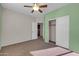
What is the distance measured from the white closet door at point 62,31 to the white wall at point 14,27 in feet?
3.37

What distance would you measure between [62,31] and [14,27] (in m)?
1.66

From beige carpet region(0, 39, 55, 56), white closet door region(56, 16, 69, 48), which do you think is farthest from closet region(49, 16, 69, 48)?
beige carpet region(0, 39, 55, 56)

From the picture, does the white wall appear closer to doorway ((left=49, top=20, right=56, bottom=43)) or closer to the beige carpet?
the beige carpet

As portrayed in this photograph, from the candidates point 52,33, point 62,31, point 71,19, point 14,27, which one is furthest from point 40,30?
point 71,19

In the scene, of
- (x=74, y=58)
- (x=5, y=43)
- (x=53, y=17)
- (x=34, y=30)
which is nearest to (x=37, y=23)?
(x=34, y=30)

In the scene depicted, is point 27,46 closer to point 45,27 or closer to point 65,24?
point 45,27

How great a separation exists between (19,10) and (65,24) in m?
1.70

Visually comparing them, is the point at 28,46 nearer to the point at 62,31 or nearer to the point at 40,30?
the point at 40,30

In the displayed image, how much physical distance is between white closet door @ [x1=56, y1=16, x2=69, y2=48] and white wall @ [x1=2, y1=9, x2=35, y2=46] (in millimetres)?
1029

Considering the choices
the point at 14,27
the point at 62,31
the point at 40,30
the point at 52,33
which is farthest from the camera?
the point at 62,31

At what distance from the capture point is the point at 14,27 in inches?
101

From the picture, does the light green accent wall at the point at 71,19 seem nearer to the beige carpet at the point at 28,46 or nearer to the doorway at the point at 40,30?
the doorway at the point at 40,30

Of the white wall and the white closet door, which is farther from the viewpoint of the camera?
the white closet door

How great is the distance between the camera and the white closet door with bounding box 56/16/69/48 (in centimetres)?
306
